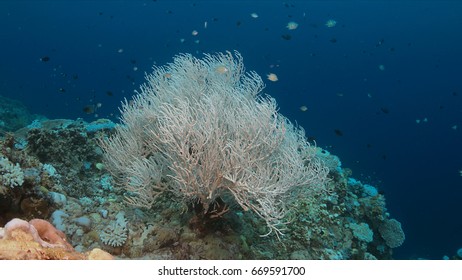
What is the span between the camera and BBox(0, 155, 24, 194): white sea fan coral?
4.56m

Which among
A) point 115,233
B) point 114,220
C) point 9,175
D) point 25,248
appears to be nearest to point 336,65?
point 114,220

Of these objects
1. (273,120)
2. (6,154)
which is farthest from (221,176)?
(6,154)

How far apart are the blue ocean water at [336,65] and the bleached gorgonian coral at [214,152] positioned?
4699 centimetres

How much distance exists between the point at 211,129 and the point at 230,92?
1.81m

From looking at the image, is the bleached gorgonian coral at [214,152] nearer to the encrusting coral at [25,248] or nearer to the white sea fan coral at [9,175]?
the white sea fan coral at [9,175]

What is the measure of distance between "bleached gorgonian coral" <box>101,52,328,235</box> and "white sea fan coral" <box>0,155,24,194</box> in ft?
5.09

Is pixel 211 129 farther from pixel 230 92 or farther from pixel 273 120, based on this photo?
pixel 230 92

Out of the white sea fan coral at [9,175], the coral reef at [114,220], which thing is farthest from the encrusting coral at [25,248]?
the white sea fan coral at [9,175]

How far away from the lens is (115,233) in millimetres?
5219

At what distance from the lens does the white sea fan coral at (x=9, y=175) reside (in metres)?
4.56

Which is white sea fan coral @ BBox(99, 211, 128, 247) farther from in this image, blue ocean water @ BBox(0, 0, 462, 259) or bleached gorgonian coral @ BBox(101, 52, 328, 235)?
blue ocean water @ BBox(0, 0, 462, 259)

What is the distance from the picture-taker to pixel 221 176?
4859mm

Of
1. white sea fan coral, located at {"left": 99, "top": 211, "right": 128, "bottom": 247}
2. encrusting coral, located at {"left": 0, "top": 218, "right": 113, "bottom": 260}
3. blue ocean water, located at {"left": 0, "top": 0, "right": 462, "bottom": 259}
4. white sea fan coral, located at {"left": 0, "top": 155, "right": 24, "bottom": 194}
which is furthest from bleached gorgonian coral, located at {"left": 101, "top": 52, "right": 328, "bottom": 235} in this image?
blue ocean water, located at {"left": 0, "top": 0, "right": 462, "bottom": 259}
